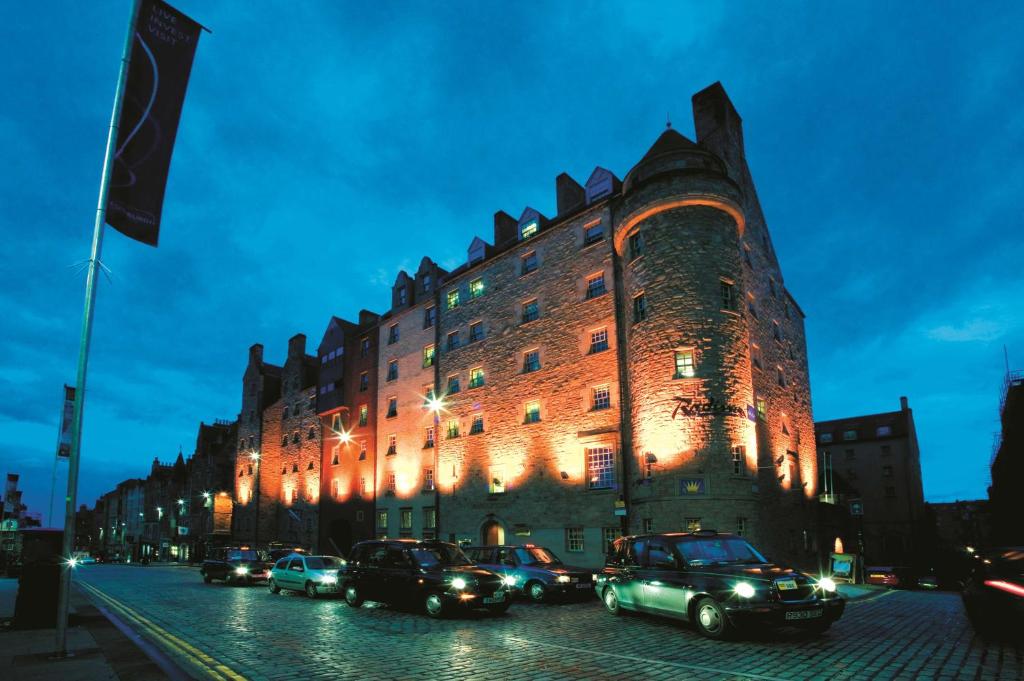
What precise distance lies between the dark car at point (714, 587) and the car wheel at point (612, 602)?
2 cm

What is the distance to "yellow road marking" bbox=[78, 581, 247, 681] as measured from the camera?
26.7 feet

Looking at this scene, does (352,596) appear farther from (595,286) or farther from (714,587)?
(595,286)

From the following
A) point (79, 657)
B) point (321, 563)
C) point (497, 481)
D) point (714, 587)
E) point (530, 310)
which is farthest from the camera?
point (530, 310)

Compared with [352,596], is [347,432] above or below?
above

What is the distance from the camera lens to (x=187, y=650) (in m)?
9.91

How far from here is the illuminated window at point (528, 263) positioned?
3162 centimetres

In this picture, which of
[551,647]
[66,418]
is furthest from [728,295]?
[66,418]

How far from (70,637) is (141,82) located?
31.5 feet

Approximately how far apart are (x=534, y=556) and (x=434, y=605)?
4.94 metres

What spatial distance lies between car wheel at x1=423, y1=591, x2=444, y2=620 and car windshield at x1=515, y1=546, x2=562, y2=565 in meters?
4.32

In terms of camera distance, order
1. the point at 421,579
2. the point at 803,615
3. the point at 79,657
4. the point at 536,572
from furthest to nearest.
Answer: the point at 536,572 → the point at 421,579 → the point at 803,615 → the point at 79,657

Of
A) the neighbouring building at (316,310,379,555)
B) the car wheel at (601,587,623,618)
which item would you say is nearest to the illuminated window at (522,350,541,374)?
the neighbouring building at (316,310,379,555)

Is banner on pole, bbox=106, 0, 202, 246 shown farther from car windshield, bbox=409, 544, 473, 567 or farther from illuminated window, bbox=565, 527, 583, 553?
illuminated window, bbox=565, 527, 583, 553

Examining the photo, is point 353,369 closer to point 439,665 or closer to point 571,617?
point 571,617
